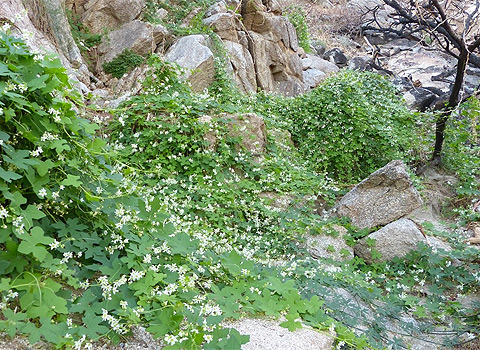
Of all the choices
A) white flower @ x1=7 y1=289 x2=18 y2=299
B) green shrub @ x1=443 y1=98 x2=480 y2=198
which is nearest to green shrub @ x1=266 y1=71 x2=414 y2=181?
green shrub @ x1=443 y1=98 x2=480 y2=198

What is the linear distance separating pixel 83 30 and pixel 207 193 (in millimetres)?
5218

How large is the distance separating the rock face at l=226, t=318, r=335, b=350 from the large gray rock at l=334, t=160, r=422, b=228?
3.48 meters

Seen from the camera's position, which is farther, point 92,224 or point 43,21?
point 43,21

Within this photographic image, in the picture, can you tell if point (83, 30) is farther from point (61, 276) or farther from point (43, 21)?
point (61, 276)

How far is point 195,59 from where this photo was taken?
297 inches

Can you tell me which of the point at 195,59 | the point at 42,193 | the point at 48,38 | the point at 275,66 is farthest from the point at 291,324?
the point at 275,66

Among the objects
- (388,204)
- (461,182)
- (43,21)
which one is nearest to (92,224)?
(388,204)

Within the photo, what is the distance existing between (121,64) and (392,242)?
6.03 meters

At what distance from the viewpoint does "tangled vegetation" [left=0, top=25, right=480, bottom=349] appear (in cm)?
161

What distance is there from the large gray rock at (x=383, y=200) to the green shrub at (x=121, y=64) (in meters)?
4.98

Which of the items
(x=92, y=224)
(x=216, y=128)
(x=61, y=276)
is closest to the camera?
(x=61, y=276)

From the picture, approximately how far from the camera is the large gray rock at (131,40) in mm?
7531

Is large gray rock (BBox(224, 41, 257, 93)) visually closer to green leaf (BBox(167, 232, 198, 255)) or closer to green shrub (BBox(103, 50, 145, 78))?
green shrub (BBox(103, 50, 145, 78))

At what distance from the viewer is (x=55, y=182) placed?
1880 mm
